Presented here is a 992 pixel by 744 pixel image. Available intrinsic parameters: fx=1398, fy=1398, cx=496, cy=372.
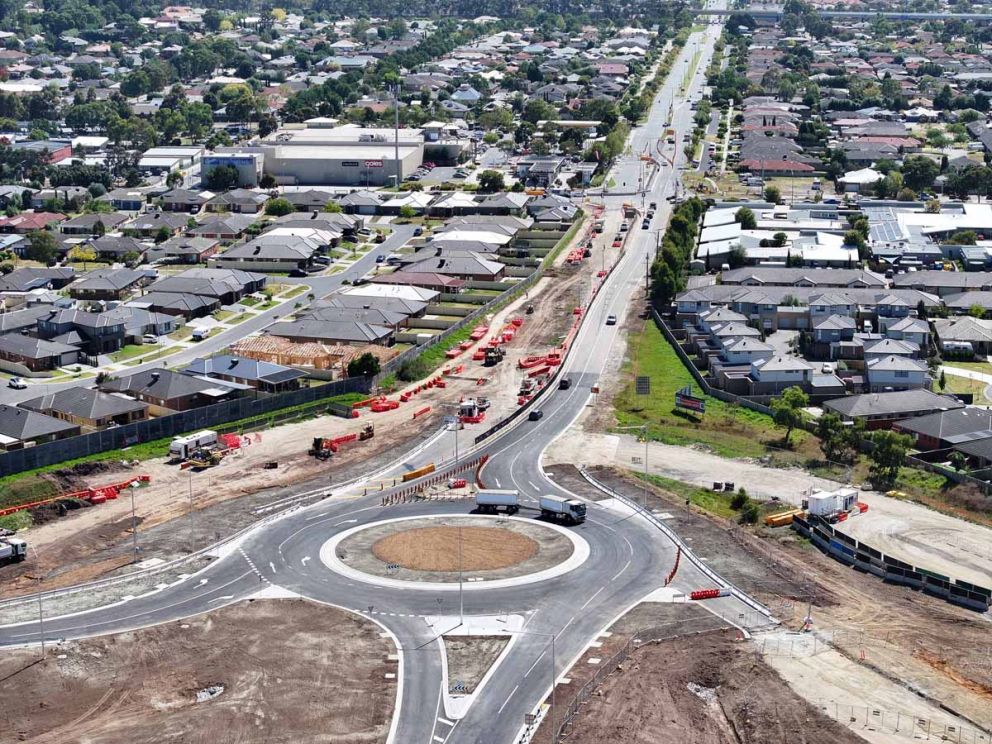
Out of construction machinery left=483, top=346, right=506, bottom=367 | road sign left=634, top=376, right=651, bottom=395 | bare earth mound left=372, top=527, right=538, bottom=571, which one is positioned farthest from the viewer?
construction machinery left=483, top=346, right=506, bottom=367

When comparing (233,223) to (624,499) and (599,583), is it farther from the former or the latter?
(599,583)

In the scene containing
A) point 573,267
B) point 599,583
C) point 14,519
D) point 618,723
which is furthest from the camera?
point 573,267

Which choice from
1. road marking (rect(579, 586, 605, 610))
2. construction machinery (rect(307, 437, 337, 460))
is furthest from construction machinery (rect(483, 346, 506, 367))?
road marking (rect(579, 586, 605, 610))

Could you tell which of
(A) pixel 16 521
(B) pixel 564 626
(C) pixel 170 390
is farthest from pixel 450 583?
(C) pixel 170 390

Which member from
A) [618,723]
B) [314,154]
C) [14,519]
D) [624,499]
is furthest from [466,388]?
[314,154]

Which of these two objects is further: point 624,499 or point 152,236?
point 152,236

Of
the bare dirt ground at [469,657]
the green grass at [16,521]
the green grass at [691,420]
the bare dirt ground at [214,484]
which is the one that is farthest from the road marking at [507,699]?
the green grass at [691,420]

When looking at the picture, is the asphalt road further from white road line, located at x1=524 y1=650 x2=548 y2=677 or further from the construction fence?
the construction fence
